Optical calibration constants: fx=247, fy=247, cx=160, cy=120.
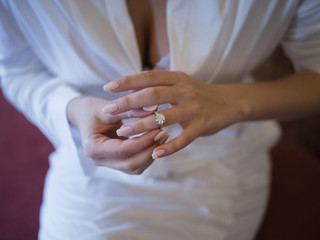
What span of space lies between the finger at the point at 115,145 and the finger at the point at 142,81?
76mm

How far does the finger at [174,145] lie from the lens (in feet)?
1.19

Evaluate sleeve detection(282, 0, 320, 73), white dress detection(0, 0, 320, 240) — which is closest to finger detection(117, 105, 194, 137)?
white dress detection(0, 0, 320, 240)

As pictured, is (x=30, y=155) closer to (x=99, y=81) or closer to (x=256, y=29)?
(x=99, y=81)

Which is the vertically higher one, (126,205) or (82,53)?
(82,53)

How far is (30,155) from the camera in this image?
3.73 ft

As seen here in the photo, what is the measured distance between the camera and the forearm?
0.53 metres

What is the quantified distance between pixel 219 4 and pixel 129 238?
0.50m

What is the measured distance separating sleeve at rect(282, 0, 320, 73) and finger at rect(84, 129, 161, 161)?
1.30ft

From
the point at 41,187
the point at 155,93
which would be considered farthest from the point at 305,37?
the point at 41,187

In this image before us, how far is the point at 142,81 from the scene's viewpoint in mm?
386

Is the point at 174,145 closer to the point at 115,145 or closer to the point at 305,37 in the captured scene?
the point at 115,145

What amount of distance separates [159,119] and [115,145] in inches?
3.1

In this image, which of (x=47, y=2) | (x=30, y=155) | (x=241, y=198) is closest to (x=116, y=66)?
(x=47, y=2)

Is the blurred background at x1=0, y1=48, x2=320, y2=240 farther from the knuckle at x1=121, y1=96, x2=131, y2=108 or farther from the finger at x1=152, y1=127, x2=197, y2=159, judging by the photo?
the knuckle at x1=121, y1=96, x2=131, y2=108
